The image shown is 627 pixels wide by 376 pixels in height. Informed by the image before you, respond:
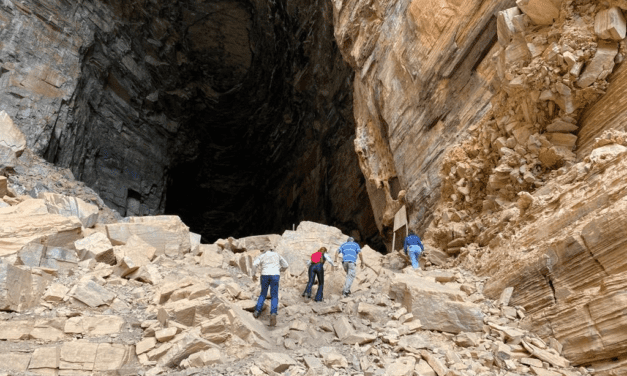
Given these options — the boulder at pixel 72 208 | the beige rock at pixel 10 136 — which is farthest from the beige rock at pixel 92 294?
the beige rock at pixel 10 136

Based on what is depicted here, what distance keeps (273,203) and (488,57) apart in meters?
21.7

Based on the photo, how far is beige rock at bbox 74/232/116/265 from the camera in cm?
960

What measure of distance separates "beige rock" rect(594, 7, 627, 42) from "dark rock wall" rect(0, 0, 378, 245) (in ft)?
51.7

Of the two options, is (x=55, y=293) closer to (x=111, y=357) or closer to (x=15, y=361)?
(x=15, y=361)

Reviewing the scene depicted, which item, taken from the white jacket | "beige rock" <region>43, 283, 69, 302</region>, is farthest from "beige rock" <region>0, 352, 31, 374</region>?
Result: the white jacket

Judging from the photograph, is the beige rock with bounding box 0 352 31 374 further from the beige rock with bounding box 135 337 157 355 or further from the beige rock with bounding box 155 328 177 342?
the beige rock with bounding box 155 328 177 342

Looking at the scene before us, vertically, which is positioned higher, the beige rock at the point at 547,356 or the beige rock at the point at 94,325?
the beige rock at the point at 547,356

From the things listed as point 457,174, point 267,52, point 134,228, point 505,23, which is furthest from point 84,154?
point 505,23

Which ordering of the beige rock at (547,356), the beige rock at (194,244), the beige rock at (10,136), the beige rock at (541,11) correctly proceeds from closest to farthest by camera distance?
the beige rock at (547,356) < the beige rock at (541,11) < the beige rock at (194,244) < the beige rock at (10,136)

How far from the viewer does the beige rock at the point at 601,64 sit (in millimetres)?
7840

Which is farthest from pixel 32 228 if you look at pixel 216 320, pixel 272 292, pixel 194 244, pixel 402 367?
pixel 402 367

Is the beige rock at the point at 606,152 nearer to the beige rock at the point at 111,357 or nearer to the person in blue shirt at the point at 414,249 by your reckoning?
the person in blue shirt at the point at 414,249

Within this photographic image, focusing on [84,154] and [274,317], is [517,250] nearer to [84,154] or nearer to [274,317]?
[274,317]

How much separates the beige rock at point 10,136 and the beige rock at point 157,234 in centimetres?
579
